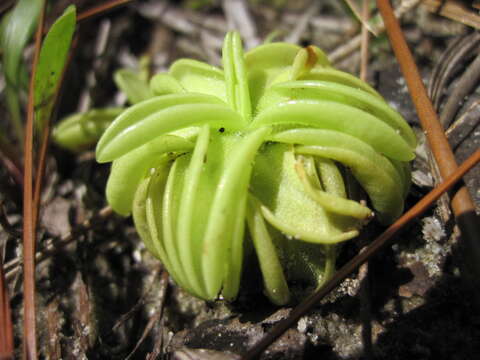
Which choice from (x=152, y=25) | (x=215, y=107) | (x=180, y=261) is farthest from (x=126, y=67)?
(x=180, y=261)

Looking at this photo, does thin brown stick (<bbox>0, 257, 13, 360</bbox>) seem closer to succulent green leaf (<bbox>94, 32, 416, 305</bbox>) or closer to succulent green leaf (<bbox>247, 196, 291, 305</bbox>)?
succulent green leaf (<bbox>94, 32, 416, 305</bbox>)

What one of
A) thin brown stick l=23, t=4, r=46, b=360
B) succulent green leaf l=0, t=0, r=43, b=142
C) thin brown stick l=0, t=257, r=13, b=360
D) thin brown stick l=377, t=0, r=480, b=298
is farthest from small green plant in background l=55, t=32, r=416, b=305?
succulent green leaf l=0, t=0, r=43, b=142

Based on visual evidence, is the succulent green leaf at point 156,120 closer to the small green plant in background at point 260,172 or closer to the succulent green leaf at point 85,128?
the small green plant in background at point 260,172

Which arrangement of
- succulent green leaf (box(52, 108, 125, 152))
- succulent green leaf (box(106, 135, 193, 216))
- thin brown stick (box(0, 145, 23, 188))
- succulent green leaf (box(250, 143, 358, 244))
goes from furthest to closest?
1. succulent green leaf (box(52, 108, 125, 152))
2. thin brown stick (box(0, 145, 23, 188))
3. succulent green leaf (box(106, 135, 193, 216))
4. succulent green leaf (box(250, 143, 358, 244))

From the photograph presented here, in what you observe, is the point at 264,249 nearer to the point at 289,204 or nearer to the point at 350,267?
the point at 289,204

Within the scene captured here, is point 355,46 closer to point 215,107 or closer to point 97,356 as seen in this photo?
point 215,107
